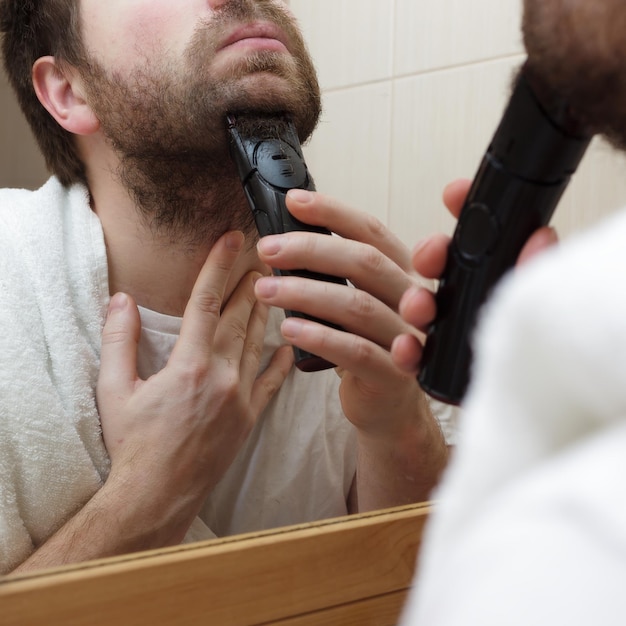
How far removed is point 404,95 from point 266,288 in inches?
22.1

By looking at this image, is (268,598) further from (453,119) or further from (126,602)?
(453,119)

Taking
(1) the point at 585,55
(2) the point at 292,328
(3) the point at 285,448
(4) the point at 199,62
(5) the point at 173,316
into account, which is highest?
(1) the point at 585,55

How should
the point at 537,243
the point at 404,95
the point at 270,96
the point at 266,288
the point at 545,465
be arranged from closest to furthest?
the point at 545,465 < the point at 537,243 < the point at 266,288 < the point at 270,96 < the point at 404,95

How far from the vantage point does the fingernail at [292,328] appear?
19.4 inches

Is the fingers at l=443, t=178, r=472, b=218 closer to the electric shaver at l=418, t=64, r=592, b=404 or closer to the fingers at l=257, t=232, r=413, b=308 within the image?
the electric shaver at l=418, t=64, r=592, b=404

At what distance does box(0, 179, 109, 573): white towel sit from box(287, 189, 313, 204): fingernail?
217 mm

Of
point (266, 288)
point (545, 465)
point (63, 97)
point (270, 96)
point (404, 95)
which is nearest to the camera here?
point (545, 465)

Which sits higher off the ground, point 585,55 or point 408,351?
point 585,55

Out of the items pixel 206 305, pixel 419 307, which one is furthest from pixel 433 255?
pixel 206 305

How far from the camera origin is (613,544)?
13 cm

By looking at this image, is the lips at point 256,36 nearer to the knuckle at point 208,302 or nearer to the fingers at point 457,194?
the knuckle at point 208,302

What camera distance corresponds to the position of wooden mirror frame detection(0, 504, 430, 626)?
0.33 metres

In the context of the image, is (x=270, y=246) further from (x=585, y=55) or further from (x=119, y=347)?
(x=585, y=55)

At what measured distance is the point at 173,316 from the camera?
0.68 metres
